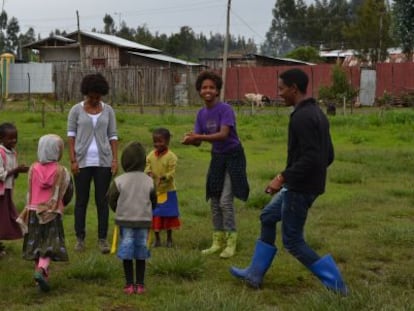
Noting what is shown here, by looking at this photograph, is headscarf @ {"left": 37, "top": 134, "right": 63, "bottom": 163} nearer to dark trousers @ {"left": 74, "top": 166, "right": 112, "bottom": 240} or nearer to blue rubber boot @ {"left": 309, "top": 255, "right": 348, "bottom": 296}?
Result: dark trousers @ {"left": 74, "top": 166, "right": 112, "bottom": 240}

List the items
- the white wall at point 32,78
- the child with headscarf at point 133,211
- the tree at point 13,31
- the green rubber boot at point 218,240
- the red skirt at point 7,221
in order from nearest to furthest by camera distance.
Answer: the child with headscarf at point 133,211
the red skirt at point 7,221
the green rubber boot at point 218,240
the white wall at point 32,78
the tree at point 13,31

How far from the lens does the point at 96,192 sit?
7195 millimetres

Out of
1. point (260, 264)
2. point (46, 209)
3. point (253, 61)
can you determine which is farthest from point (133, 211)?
point (253, 61)

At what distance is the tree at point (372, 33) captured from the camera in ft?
178

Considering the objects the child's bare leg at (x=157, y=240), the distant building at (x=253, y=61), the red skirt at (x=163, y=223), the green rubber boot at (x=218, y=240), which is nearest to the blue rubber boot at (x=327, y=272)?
the green rubber boot at (x=218, y=240)

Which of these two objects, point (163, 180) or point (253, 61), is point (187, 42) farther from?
point (163, 180)

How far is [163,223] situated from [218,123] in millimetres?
1308

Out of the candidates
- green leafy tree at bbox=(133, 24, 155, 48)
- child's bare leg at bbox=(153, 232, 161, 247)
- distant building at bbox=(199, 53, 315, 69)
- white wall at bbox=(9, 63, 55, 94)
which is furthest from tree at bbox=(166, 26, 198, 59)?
child's bare leg at bbox=(153, 232, 161, 247)

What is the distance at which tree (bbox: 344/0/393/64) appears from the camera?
178 feet

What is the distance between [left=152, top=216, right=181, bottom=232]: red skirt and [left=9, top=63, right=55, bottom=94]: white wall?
33.0 m

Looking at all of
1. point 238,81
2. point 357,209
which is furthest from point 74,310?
point 238,81

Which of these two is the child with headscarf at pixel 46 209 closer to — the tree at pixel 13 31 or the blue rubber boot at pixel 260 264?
the blue rubber boot at pixel 260 264

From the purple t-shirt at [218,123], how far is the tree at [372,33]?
160 ft

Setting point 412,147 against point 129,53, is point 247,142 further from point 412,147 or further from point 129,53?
point 129,53
